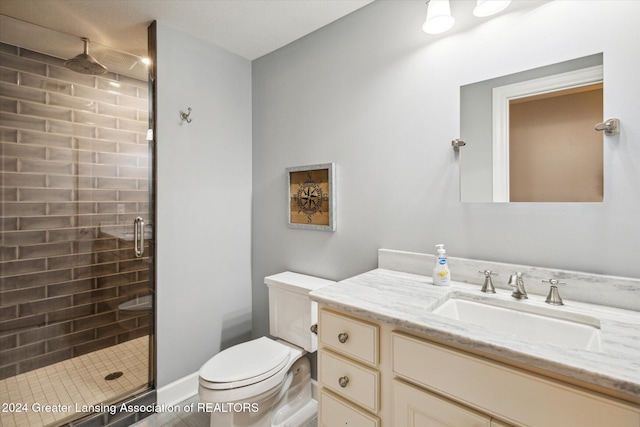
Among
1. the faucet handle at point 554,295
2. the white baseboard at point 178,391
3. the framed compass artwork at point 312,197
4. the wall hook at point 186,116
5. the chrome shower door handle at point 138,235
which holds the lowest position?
the white baseboard at point 178,391

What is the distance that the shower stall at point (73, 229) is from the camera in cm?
170

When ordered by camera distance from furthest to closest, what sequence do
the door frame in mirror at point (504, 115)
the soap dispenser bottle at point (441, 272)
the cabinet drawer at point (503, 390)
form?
the soap dispenser bottle at point (441, 272) → the door frame in mirror at point (504, 115) → the cabinet drawer at point (503, 390)

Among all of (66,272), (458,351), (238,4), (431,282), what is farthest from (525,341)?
(66,272)

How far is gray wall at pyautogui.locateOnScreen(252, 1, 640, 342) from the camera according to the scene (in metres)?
1.05

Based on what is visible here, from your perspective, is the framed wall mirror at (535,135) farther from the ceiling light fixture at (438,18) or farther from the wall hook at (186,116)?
the wall hook at (186,116)

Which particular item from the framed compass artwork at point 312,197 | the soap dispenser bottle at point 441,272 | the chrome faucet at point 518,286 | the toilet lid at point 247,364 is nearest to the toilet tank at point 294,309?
the toilet lid at point 247,364

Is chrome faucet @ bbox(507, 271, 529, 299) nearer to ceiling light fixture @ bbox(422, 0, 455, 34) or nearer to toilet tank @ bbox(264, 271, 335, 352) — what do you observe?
toilet tank @ bbox(264, 271, 335, 352)

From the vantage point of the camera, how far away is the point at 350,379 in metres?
1.09

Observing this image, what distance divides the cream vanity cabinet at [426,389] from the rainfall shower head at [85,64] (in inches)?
80.0

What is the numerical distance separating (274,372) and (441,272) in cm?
98

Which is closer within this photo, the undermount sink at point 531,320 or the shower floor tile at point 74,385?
the undermount sink at point 531,320

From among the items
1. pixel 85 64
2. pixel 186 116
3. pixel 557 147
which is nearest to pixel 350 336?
pixel 557 147

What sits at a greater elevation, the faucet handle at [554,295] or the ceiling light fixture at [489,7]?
the ceiling light fixture at [489,7]

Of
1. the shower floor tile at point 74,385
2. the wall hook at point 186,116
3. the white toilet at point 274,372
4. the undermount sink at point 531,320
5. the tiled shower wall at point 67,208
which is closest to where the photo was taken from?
the undermount sink at point 531,320
